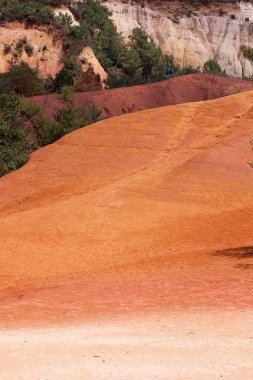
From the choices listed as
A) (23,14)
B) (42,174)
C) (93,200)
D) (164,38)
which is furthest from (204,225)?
(164,38)

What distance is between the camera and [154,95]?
175ft

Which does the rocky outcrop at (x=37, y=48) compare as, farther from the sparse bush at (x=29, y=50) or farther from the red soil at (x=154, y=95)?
the red soil at (x=154, y=95)

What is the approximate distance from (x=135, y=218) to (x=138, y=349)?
1367cm

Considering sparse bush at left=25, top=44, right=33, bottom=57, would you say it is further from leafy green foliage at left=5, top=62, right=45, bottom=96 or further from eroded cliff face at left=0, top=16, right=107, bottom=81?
leafy green foliage at left=5, top=62, right=45, bottom=96

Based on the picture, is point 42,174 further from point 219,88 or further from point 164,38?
point 164,38

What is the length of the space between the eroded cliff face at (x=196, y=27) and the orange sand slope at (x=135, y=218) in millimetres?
45781

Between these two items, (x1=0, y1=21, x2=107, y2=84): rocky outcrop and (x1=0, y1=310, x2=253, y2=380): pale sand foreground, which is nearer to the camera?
(x1=0, y1=310, x2=253, y2=380): pale sand foreground

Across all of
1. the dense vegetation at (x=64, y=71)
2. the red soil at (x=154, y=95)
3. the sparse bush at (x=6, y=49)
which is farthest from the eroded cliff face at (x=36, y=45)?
the red soil at (x=154, y=95)

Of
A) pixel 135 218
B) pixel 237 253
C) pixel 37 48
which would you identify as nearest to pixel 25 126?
pixel 135 218

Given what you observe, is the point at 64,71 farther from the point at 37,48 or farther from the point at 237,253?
the point at 237,253

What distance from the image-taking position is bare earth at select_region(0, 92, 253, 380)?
8.57 m

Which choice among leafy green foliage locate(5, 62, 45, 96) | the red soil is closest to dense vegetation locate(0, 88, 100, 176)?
the red soil

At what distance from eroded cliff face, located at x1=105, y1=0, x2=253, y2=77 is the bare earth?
153 feet

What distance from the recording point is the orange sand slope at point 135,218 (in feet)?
44.9
